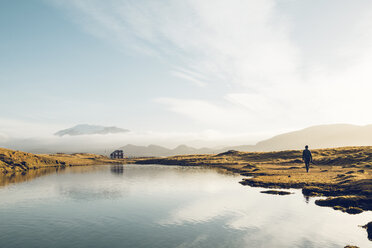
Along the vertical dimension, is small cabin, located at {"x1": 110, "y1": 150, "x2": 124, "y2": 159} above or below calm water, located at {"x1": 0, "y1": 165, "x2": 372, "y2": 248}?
above

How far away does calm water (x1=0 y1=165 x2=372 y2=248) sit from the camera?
20328mm

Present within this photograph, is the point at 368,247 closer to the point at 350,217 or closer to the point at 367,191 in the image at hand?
the point at 350,217

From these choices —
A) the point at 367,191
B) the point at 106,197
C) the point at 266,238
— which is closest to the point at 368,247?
the point at 266,238

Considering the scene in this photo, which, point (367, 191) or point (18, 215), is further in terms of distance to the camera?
point (367, 191)

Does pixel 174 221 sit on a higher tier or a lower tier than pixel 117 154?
lower

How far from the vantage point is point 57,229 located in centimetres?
2370

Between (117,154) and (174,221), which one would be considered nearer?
(174,221)

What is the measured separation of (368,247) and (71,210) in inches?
1161

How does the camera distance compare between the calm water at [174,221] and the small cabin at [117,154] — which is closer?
the calm water at [174,221]

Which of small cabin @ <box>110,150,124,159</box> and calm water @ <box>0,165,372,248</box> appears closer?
calm water @ <box>0,165,372,248</box>

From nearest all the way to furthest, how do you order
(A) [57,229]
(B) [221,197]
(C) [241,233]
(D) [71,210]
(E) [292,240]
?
(E) [292,240]
(C) [241,233]
(A) [57,229]
(D) [71,210]
(B) [221,197]

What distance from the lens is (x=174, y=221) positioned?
85.6ft

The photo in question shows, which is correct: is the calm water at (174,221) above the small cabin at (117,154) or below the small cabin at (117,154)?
below

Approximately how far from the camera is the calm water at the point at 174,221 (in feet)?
66.7
